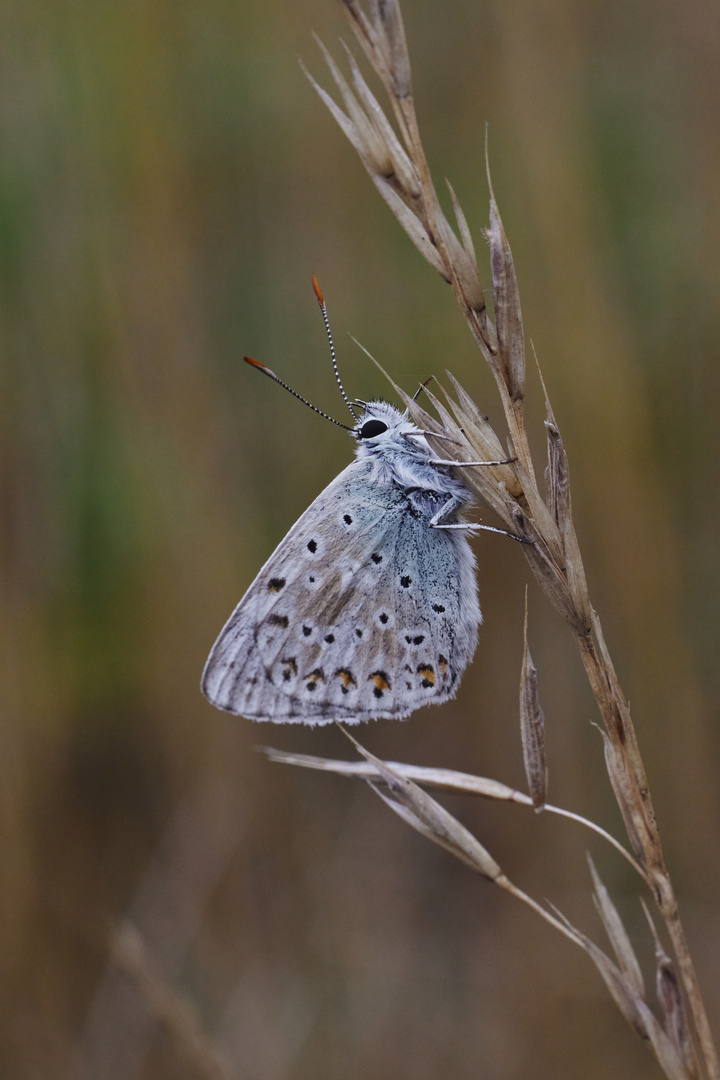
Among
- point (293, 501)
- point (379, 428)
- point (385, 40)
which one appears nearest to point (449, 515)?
point (379, 428)

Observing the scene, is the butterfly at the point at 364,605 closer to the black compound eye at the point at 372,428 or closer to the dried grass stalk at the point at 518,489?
the black compound eye at the point at 372,428

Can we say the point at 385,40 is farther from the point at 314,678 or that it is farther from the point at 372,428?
the point at 314,678

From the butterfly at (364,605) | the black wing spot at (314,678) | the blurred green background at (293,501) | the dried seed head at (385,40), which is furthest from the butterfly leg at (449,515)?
the blurred green background at (293,501)

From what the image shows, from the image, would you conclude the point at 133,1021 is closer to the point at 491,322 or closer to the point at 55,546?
the point at 55,546

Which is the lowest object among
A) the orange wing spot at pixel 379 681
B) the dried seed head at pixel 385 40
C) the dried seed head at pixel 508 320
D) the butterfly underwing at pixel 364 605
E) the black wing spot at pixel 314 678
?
the orange wing spot at pixel 379 681

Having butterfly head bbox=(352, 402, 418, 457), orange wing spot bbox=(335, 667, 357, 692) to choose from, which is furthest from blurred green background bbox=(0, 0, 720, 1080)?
orange wing spot bbox=(335, 667, 357, 692)

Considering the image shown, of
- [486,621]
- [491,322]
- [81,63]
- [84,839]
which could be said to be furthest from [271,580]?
[81,63]
